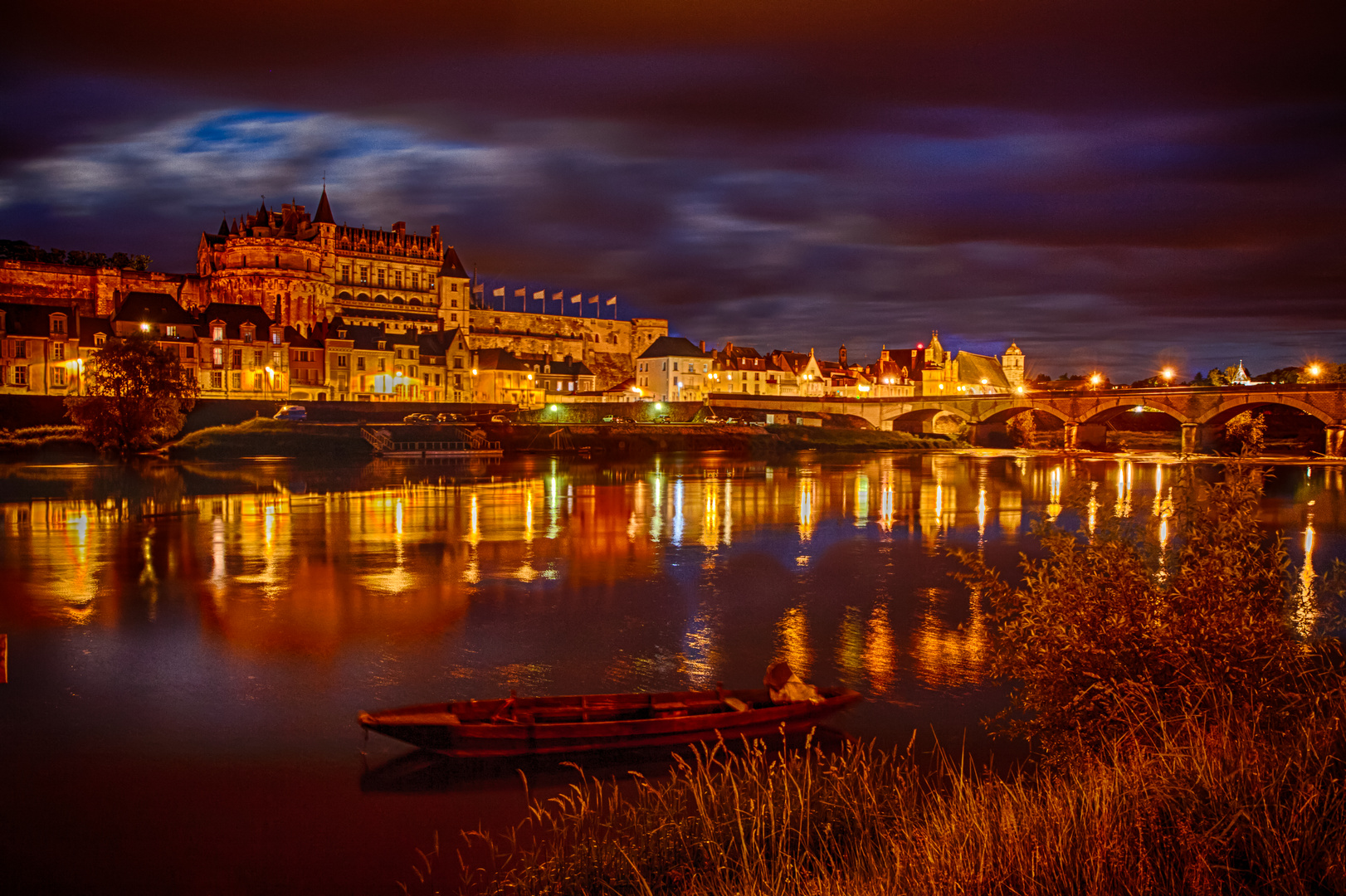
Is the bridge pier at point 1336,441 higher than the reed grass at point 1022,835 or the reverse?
higher

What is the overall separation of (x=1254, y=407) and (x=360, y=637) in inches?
3465

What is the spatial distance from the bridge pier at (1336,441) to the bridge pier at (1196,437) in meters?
9.67

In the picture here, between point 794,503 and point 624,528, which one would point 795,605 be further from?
point 794,503

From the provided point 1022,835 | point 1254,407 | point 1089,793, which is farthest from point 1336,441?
point 1022,835

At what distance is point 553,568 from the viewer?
85.0 feet

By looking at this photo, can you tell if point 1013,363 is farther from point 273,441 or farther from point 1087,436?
point 273,441

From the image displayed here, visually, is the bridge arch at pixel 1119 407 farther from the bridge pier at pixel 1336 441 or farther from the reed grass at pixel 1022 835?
the reed grass at pixel 1022 835

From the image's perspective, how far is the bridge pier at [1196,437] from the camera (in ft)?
277

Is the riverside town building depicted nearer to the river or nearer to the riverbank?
the riverbank

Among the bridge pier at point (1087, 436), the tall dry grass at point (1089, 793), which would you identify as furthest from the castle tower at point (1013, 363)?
the tall dry grass at point (1089, 793)

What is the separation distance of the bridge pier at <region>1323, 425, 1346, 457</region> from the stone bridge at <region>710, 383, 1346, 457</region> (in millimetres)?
67

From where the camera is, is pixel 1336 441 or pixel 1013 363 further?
pixel 1013 363

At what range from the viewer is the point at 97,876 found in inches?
374

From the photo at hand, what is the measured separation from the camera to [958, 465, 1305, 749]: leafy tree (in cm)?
995
